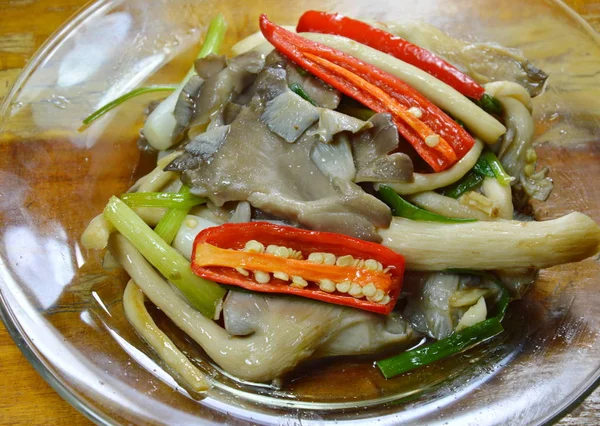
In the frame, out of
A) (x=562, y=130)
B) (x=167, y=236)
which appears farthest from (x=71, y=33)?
(x=562, y=130)

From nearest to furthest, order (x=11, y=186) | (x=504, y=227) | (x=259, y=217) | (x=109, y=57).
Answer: (x=504, y=227)
(x=259, y=217)
(x=11, y=186)
(x=109, y=57)

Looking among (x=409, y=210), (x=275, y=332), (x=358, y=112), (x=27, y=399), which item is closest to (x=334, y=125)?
(x=358, y=112)

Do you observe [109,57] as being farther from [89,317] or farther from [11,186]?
[89,317]

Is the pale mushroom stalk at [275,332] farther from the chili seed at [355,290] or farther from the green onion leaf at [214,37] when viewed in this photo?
the green onion leaf at [214,37]

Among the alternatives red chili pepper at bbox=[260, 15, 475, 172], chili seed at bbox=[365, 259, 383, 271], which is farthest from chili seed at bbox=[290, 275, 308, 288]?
red chili pepper at bbox=[260, 15, 475, 172]

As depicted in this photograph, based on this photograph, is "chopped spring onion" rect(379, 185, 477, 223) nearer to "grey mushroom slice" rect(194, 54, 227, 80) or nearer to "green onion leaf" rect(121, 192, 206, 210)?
"green onion leaf" rect(121, 192, 206, 210)

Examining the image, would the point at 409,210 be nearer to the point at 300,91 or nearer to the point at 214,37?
the point at 300,91
